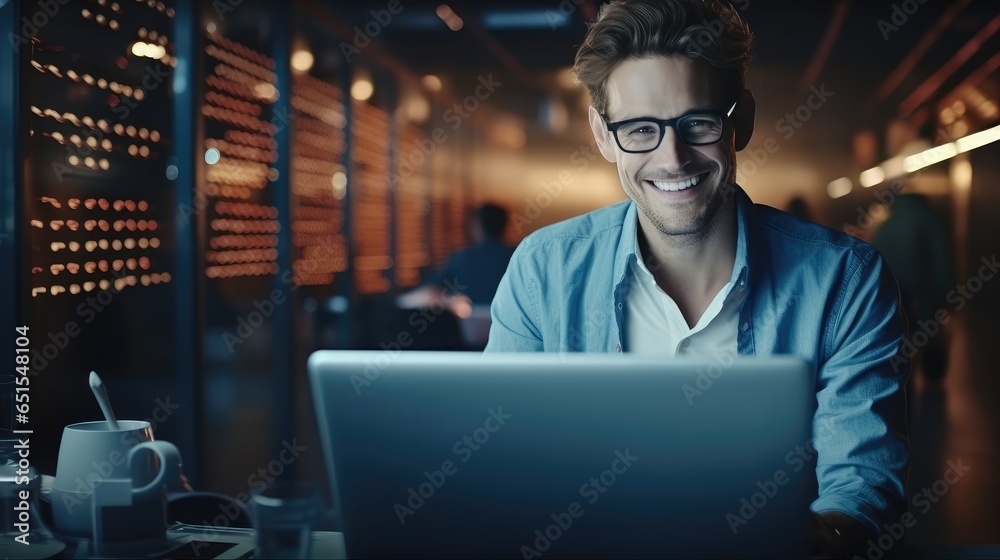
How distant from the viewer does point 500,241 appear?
4480 millimetres

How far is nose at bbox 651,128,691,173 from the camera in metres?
1.46

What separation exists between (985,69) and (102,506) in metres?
7.45

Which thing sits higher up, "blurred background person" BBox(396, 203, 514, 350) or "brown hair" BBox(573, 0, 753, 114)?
"brown hair" BBox(573, 0, 753, 114)

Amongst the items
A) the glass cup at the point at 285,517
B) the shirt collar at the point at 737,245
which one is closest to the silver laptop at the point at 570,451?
the glass cup at the point at 285,517

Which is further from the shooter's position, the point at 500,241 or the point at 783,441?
the point at 500,241

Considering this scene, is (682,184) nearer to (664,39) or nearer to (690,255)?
(690,255)

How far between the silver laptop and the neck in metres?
0.81

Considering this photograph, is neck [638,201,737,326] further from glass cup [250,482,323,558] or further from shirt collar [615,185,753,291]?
glass cup [250,482,323,558]

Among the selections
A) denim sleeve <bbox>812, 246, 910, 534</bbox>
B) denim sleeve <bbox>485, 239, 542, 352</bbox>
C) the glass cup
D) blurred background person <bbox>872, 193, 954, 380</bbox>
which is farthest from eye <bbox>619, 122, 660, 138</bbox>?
blurred background person <bbox>872, 193, 954, 380</bbox>

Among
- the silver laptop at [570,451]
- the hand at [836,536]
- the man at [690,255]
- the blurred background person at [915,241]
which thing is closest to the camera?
the silver laptop at [570,451]

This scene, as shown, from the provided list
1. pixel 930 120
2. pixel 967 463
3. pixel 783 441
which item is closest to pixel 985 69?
pixel 930 120

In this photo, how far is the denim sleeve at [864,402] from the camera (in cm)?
115

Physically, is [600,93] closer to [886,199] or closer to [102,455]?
[102,455]

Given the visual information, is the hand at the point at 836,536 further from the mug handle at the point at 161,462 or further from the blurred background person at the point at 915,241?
the blurred background person at the point at 915,241
